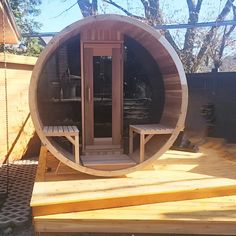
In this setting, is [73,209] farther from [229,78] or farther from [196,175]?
[229,78]

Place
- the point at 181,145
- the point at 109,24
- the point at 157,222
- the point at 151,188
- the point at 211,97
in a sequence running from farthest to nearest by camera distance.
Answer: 1. the point at 211,97
2. the point at 181,145
3. the point at 109,24
4. the point at 151,188
5. the point at 157,222

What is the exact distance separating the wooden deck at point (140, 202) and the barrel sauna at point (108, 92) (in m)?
0.56

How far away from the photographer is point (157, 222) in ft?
11.7

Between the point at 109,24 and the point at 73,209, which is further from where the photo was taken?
the point at 109,24

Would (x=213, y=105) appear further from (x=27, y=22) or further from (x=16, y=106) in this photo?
(x=27, y=22)

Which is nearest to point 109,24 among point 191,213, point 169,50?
point 169,50

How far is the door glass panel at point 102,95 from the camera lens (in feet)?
17.9

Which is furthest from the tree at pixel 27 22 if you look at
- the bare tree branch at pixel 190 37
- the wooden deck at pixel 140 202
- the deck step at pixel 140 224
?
the deck step at pixel 140 224

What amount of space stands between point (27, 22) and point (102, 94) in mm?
8914

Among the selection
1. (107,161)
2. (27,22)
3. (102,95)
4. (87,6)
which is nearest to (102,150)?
(107,161)

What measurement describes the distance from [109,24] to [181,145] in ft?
9.24

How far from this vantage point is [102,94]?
18.0ft

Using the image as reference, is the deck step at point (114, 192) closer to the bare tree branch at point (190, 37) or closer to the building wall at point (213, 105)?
the building wall at point (213, 105)

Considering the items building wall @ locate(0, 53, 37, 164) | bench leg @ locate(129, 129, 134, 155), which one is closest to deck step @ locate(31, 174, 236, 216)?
bench leg @ locate(129, 129, 134, 155)
